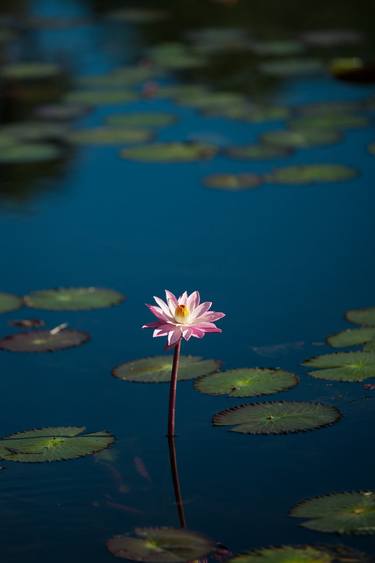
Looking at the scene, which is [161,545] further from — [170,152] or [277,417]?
[170,152]

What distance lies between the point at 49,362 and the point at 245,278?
2.63 feet

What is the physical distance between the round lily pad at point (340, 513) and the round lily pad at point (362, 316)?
987 mm

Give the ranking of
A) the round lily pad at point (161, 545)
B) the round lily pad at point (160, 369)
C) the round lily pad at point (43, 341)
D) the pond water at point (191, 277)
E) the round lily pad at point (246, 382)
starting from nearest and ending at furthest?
the round lily pad at point (161, 545) → the pond water at point (191, 277) → the round lily pad at point (246, 382) → the round lily pad at point (160, 369) → the round lily pad at point (43, 341)

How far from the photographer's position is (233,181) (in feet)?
15.0

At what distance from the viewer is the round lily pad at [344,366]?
279 cm

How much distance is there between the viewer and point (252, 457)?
246 cm

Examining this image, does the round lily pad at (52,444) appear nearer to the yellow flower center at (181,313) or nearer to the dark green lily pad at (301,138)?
the yellow flower center at (181,313)

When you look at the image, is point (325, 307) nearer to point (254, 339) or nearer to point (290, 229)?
point (254, 339)

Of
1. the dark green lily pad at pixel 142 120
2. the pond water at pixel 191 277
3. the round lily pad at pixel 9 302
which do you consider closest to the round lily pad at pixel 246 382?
the pond water at pixel 191 277

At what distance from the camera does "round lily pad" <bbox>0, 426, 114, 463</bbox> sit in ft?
8.04

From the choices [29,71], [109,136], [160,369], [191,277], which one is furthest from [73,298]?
[29,71]

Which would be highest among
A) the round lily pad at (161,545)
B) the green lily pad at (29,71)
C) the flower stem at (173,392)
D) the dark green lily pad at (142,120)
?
the green lily pad at (29,71)

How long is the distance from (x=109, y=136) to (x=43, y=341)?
2.23 meters

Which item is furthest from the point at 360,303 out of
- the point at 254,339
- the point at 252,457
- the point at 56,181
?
the point at 56,181
